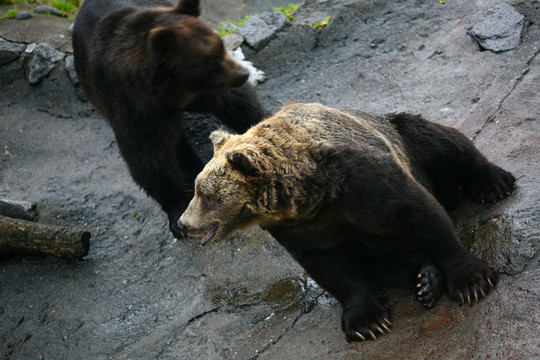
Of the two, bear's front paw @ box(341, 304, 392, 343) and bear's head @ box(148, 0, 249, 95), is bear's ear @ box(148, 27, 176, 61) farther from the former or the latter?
bear's front paw @ box(341, 304, 392, 343)

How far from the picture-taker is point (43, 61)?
349 inches

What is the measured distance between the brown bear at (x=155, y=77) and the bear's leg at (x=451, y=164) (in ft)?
6.22

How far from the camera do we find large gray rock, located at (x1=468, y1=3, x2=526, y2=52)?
7152mm

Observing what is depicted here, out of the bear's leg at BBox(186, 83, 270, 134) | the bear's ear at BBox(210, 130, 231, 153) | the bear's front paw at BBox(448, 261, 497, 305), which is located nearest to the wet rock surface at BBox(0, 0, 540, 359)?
the bear's front paw at BBox(448, 261, 497, 305)

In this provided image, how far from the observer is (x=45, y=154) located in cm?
833

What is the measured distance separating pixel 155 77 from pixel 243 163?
2299mm

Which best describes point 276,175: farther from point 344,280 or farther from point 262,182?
point 344,280

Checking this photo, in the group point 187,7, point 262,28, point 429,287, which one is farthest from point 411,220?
point 262,28

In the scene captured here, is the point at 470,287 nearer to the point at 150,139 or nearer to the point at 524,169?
the point at 524,169

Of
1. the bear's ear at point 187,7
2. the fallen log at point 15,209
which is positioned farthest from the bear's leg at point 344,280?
the fallen log at point 15,209

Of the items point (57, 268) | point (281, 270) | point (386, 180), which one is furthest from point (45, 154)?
point (386, 180)

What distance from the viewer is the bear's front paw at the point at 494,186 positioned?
4668mm

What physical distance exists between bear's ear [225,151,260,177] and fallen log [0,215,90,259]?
9.98ft

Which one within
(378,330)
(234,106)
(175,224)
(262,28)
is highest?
(378,330)
